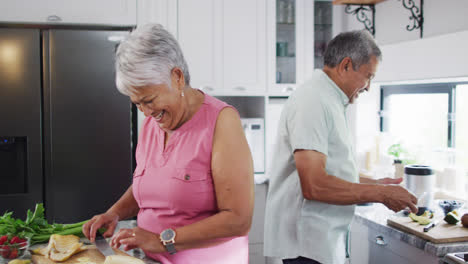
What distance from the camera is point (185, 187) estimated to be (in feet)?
4.40

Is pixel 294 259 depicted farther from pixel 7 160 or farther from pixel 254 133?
pixel 7 160

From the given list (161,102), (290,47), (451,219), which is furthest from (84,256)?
(290,47)

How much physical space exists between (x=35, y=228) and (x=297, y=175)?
912 millimetres

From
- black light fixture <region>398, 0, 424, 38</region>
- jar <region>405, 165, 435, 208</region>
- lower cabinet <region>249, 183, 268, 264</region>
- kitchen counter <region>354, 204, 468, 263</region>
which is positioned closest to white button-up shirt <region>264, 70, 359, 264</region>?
kitchen counter <region>354, 204, 468, 263</region>

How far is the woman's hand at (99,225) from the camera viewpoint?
1.44 m

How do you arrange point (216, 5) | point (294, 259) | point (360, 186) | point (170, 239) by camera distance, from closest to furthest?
1. point (170, 239)
2. point (360, 186)
3. point (294, 259)
4. point (216, 5)

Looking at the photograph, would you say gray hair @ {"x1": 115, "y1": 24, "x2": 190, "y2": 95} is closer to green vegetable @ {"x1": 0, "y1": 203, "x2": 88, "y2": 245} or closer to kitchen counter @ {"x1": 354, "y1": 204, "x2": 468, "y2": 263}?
A: green vegetable @ {"x1": 0, "y1": 203, "x2": 88, "y2": 245}

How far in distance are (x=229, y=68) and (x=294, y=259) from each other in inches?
74.5

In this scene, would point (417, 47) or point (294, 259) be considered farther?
point (417, 47)

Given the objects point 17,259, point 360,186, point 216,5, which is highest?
point 216,5

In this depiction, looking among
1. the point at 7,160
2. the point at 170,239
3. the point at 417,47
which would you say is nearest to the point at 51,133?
the point at 7,160

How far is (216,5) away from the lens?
3379 millimetres

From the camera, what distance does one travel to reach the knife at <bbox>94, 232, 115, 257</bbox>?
1347 mm

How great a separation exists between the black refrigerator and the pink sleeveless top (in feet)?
5.48
